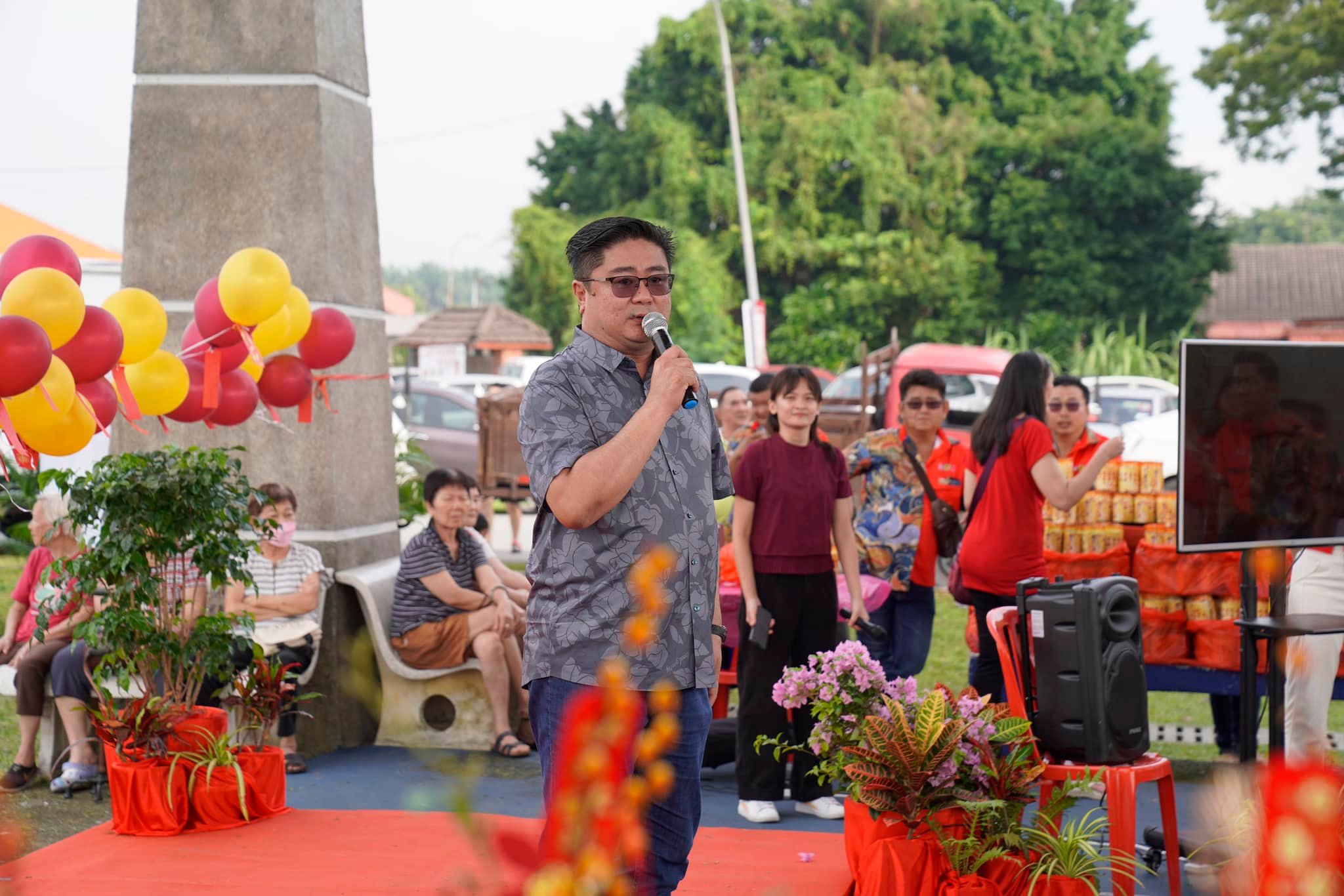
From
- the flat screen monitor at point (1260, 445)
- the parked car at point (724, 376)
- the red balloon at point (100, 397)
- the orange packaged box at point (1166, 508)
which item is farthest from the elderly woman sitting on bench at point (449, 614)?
the parked car at point (724, 376)

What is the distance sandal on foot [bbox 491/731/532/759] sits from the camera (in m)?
6.24

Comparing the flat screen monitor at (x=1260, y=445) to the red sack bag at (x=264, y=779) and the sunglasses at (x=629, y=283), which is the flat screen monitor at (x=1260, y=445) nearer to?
the sunglasses at (x=629, y=283)

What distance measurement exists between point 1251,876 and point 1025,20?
119ft

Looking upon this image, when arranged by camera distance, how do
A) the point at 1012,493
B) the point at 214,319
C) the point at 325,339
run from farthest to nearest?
the point at 325,339 < the point at 1012,493 < the point at 214,319

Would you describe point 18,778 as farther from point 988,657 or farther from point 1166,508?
point 1166,508

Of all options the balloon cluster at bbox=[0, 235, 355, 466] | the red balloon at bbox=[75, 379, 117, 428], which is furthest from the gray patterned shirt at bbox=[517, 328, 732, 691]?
the red balloon at bbox=[75, 379, 117, 428]

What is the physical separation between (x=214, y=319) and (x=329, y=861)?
2003 mm


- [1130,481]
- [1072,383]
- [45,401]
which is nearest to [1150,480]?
[1130,481]

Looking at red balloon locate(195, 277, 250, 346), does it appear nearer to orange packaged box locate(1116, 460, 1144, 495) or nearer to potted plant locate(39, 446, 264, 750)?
potted plant locate(39, 446, 264, 750)

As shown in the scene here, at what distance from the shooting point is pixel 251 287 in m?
5.05

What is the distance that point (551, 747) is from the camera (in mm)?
2605

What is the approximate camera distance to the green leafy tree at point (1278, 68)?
69.6ft

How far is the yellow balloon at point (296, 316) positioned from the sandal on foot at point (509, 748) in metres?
2.02

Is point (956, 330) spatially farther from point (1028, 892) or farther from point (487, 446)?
point (1028, 892)
